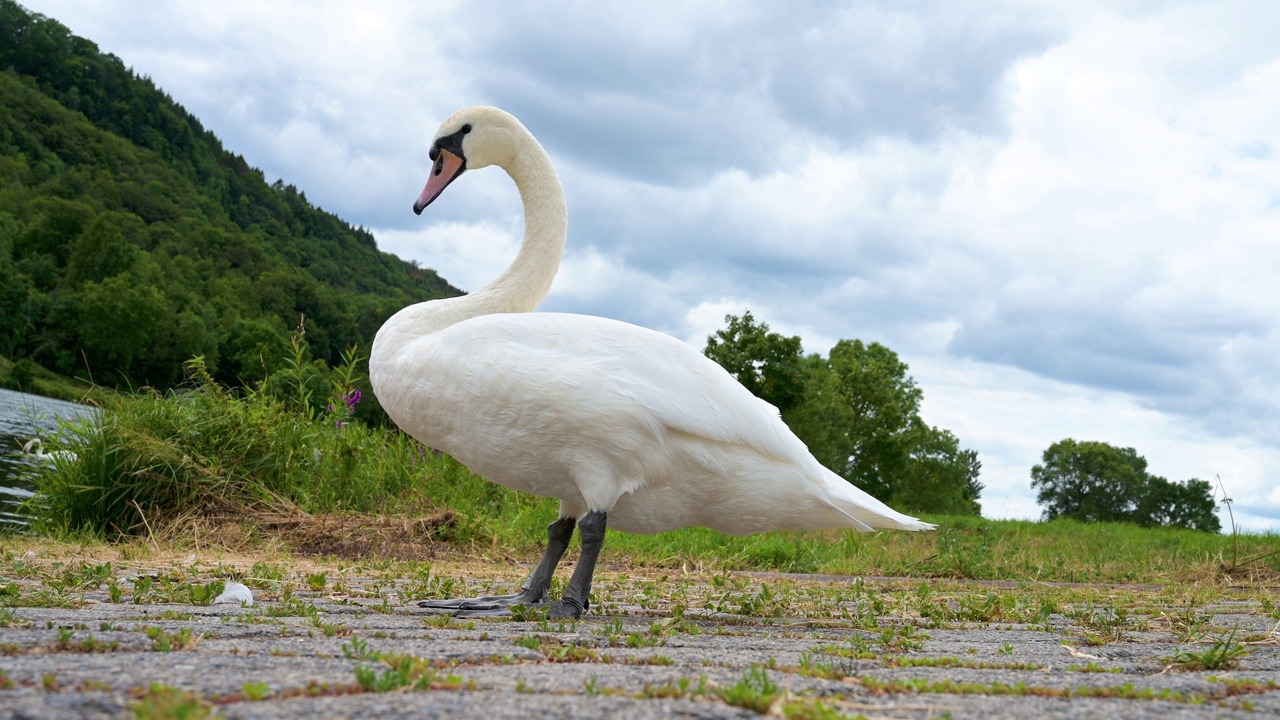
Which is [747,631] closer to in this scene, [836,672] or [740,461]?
[740,461]

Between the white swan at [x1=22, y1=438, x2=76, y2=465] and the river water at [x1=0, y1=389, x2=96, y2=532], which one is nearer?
the white swan at [x1=22, y1=438, x2=76, y2=465]

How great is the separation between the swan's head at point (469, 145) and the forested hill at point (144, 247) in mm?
33051

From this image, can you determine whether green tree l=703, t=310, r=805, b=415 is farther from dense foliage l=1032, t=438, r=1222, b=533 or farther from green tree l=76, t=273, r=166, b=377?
green tree l=76, t=273, r=166, b=377

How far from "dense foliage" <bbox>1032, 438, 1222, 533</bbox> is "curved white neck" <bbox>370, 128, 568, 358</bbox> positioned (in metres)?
45.6

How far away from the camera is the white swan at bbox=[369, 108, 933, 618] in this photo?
4.25 m

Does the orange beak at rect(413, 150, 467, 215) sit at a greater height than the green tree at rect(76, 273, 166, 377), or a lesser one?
lesser

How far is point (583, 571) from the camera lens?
4.45 m

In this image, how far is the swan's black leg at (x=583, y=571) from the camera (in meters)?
4.39

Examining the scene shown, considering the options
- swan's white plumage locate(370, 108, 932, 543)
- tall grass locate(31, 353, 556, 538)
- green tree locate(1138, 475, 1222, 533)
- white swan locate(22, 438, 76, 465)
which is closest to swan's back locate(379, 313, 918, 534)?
swan's white plumage locate(370, 108, 932, 543)

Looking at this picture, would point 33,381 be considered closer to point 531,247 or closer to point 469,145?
point 469,145

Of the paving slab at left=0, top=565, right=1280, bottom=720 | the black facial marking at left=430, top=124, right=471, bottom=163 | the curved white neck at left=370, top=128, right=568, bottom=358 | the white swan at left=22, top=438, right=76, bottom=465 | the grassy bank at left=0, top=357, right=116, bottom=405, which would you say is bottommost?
the paving slab at left=0, top=565, right=1280, bottom=720

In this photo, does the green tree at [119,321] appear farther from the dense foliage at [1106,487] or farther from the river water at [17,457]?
the dense foliage at [1106,487]

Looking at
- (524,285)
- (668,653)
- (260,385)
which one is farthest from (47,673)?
(260,385)

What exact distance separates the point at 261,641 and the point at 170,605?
5.30 feet
